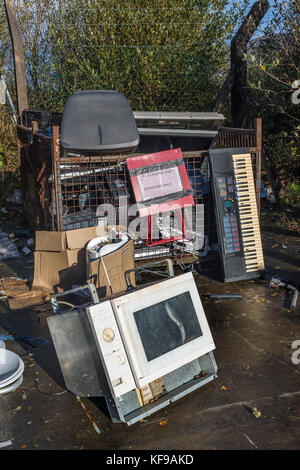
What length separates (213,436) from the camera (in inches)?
105

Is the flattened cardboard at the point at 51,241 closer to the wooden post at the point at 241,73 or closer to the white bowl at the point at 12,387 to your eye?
the white bowl at the point at 12,387

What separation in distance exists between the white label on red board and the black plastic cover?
17.2 inches

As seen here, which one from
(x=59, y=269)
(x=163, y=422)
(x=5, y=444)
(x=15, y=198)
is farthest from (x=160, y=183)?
(x=15, y=198)

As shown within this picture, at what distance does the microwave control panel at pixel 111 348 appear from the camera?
2709 mm

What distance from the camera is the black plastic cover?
509 centimetres

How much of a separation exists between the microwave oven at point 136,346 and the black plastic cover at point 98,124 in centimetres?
259

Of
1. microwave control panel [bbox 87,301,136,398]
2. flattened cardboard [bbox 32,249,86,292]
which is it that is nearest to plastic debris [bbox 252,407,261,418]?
microwave control panel [bbox 87,301,136,398]

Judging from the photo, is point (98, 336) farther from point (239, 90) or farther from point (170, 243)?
point (239, 90)

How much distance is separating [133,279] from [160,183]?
1.33 metres

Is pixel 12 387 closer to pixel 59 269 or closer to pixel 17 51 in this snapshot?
pixel 59 269

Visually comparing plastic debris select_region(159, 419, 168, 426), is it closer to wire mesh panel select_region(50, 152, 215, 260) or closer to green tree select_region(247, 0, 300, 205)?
wire mesh panel select_region(50, 152, 215, 260)

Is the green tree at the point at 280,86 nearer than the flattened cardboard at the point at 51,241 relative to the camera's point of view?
No

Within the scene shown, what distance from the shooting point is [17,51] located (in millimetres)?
6883

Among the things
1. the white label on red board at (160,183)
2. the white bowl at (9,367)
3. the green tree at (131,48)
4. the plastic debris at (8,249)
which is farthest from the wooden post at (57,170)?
the green tree at (131,48)
